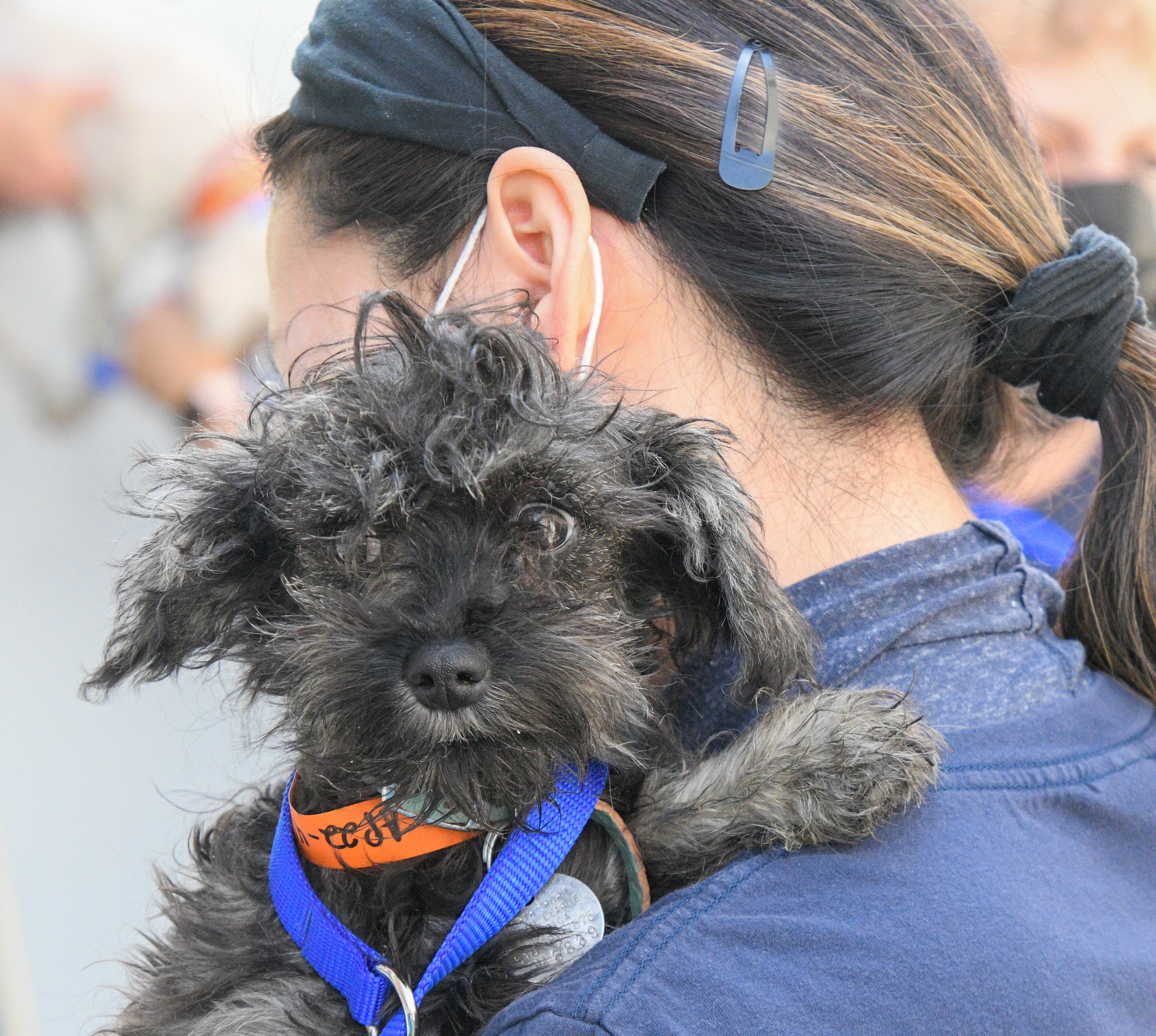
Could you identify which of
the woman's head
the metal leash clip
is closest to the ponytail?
the woman's head

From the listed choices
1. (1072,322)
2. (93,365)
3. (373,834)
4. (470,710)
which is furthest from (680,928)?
(93,365)

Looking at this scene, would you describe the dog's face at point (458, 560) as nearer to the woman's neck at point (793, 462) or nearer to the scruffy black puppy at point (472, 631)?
the scruffy black puppy at point (472, 631)

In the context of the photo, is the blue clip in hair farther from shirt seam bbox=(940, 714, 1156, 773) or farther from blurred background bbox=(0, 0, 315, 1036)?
blurred background bbox=(0, 0, 315, 1036)

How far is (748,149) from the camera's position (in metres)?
1.91

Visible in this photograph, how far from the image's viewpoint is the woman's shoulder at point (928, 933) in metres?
1.37

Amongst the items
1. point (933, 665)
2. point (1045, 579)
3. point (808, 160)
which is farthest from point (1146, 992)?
point (808, 160)

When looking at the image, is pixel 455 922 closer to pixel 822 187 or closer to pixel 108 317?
pixel 822 187

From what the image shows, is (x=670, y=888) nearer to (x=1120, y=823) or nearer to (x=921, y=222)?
(x=1120, y=823)

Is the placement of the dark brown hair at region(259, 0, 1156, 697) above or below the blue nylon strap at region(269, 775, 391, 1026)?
above

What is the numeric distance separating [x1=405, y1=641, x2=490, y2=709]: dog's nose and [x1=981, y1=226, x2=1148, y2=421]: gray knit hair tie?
1.21 m

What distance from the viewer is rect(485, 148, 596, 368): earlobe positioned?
1.95m

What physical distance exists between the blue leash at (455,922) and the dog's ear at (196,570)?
0.42 metres

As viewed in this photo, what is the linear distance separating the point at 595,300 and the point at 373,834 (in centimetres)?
103

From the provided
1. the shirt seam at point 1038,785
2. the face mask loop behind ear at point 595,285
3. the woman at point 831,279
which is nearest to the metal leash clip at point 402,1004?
the woman at point 831,279
